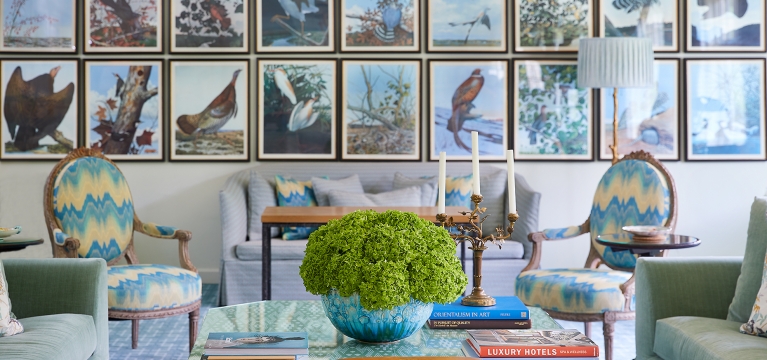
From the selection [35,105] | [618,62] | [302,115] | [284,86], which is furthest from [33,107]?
[618,62]

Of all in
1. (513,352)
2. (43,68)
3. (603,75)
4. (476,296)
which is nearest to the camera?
(513,352)

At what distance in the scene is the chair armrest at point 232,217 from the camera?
465 centimetres

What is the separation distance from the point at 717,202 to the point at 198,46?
12.6 feet

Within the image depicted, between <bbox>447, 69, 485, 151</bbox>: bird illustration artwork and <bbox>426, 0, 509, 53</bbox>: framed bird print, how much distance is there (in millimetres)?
210

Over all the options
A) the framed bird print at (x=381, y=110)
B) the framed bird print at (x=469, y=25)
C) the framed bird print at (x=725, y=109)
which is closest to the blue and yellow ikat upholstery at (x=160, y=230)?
the framed bird print at (x=381, y=110)

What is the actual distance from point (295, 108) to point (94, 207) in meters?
1.89

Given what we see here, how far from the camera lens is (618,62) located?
4887mm

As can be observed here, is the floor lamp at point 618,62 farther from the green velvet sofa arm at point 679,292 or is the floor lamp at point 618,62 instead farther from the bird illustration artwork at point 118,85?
the bird illustration artwork at point 118,85

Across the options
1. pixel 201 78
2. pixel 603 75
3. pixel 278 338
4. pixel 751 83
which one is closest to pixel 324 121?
pixel 201 78

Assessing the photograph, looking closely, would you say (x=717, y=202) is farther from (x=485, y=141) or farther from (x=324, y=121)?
(x=324, y=121)

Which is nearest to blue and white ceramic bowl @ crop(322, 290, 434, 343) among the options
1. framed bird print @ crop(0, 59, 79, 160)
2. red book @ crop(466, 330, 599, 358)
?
red book @ crop(466, 330, 599, 358)

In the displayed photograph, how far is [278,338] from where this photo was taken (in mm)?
1931

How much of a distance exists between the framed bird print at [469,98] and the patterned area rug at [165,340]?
159 cm

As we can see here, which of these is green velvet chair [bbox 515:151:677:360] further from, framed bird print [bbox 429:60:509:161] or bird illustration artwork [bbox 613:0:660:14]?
bird illustration artwork [bbox 613:0:660:14]
